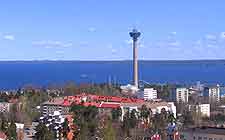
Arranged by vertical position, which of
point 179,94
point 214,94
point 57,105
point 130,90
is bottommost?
point 57,105

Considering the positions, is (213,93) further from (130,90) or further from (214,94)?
(130,90)

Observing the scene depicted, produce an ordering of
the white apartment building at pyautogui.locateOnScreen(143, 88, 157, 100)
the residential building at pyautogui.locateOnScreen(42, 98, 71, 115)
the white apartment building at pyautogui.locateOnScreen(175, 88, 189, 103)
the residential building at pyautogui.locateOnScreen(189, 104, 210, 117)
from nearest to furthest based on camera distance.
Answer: the residential building at pyautogui.locateOnScreen(42, 98, 71, 115)
the residential building at pyautogui.locateOnScreen(189, 104, 210, 117)
the white apartment building at pyautogui.locateOnScreen(175, 88, 189, 103)
the white apartment building at pyautogui.locateOnScreen(143, 88, 157, 100)

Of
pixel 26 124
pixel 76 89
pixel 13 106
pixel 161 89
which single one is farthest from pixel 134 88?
pixel 26 124

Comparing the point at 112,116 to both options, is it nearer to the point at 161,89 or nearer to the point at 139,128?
the point at 139,128

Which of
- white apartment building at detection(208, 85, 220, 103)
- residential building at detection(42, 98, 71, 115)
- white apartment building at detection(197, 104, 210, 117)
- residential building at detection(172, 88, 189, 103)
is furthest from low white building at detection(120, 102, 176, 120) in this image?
white apartment building at detection(208, 85, 220, 103)

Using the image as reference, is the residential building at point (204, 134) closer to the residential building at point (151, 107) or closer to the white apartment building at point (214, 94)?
the residential building at point (151, 107)

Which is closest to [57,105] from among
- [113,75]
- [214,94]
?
[214,94]

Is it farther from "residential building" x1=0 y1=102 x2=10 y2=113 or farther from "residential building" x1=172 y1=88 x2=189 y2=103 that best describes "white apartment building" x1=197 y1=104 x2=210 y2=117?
"residential building" x1=0 y1=102 x2=10 y2=113

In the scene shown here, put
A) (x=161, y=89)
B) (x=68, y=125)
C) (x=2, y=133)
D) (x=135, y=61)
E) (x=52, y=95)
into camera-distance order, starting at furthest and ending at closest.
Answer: (x=135, y=61) → (x=161, y=89) → (x=52, y=95) → (x=68, y=125) → (x=2, y=133)

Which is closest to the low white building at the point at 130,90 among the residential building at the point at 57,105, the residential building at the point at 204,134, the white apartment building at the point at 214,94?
the white apartment building at the point at 214,94
